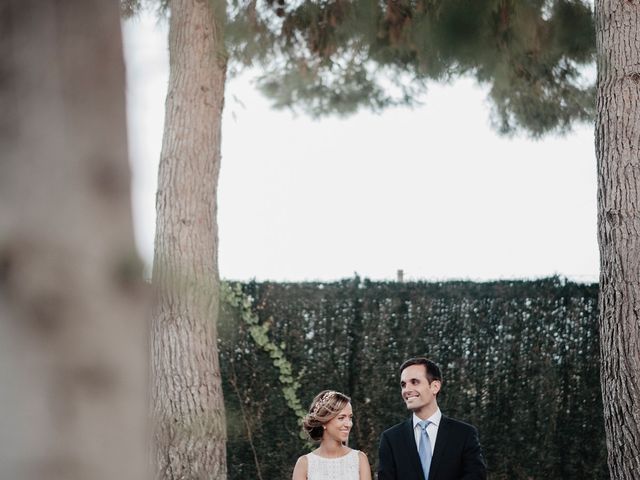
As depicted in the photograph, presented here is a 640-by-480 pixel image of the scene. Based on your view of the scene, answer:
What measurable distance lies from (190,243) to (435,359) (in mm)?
2726

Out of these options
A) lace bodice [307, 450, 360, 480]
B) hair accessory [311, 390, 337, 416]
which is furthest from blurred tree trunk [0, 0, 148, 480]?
lace bodice [307, 450, 360, 480]

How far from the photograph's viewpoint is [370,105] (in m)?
9.94

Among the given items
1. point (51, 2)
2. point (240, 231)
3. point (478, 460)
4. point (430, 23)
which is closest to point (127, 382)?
point (51, 2)

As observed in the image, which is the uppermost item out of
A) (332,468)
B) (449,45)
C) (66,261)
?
(449,45)

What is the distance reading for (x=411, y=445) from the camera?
15.1 ft

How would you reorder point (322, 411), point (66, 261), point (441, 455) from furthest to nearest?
point (322, 411) → point (441, 455) → point (66, 261)

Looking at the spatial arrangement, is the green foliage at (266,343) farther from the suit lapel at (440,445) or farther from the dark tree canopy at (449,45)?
the suit lapel at (440,445)

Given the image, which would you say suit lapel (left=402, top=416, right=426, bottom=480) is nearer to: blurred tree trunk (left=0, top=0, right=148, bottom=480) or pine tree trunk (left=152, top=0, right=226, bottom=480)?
pine tree trunk (left=152, top=0, right=226, bottom=480)

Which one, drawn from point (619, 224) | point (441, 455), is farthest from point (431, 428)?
point (619, 224)

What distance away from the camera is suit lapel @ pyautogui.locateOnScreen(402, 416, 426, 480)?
4547 mm

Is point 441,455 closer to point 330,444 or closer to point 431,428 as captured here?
point 431,428

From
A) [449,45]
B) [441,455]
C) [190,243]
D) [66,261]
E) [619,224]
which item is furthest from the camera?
[449,45]

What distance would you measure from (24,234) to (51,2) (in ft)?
0.96

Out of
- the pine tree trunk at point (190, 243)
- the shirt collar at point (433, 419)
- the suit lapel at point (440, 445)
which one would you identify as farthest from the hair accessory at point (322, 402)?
the pine tree trunk at point (190, 243)
